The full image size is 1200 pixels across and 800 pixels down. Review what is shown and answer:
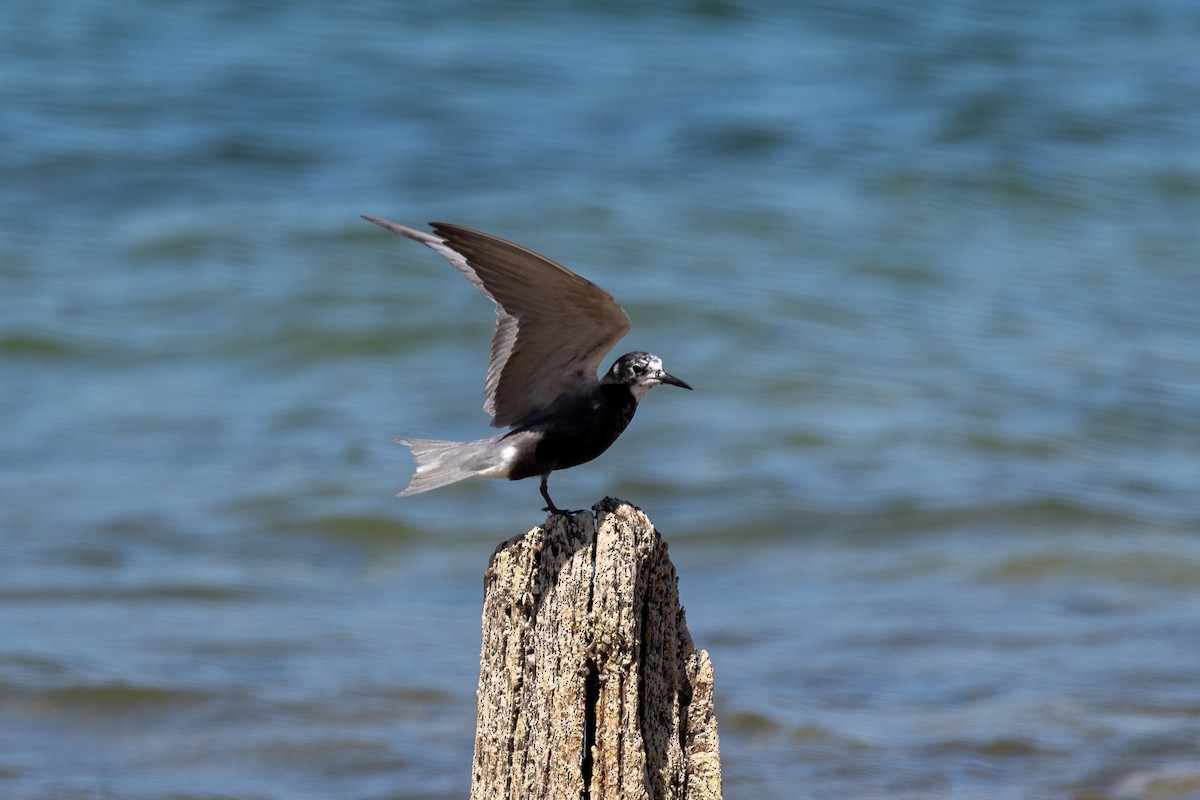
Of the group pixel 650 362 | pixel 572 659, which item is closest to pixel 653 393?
pixel 650 362

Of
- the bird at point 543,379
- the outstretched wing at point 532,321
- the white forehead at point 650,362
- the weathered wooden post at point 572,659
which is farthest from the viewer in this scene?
the white forehead at point 650,362

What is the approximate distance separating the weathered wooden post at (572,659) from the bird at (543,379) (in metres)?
0.31

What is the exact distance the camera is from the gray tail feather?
13.7 feet

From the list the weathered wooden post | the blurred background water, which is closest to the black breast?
the weathered wooden post

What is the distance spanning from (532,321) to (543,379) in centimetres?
22

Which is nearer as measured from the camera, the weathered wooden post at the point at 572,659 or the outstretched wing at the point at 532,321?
the weathered wooden post at the point at 572,659

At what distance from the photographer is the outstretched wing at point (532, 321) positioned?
396 cm

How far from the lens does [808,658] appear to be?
750 centimetres

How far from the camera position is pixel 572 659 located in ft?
12.1

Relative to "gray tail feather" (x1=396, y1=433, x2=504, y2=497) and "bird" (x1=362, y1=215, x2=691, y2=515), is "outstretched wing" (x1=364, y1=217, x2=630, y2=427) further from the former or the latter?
"gray tail feather" (x1=396, y1=433, x2=504, y2=497)

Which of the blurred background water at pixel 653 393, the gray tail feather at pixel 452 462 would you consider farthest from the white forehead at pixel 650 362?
the blurred background water at pixel 653 393

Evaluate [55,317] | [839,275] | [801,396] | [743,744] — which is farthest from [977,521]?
[55,317]

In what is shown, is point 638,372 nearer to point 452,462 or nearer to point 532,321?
point 532,321

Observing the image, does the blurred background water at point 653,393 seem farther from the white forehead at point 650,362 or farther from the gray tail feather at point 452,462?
the white forehead at point 650,362
